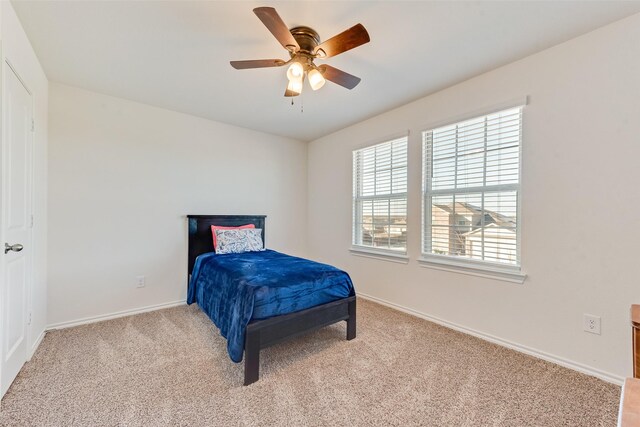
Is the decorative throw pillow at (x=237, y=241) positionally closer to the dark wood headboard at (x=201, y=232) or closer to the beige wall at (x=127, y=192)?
the dark wood headboard at (x=201, y=232)

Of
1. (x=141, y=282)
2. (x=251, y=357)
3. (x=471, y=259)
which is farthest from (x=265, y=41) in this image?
(x=141, y=282)

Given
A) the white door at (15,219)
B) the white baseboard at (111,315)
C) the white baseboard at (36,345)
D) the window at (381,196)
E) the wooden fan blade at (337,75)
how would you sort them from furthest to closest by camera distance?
the window at (381,196) → the white baseboard at (111,315) → the white baseboard at (36,345) → the wooden fan blade at (337,75) → the white door at (15,219)

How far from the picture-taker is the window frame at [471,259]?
7.55 feet

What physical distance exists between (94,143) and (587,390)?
15.5ft

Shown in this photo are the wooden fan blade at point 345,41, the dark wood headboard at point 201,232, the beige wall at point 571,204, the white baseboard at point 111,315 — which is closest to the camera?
the wooden fan blade at point 345,41

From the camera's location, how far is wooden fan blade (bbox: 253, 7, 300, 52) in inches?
55.0

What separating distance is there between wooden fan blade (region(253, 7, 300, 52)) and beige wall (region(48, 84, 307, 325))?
2.31 meters

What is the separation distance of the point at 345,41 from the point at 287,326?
2.01 metres

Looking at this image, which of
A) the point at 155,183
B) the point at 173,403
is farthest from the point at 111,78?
the point at 173,403

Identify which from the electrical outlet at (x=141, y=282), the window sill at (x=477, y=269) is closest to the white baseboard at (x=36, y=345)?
the electrical outlet at (x=141, y=282)

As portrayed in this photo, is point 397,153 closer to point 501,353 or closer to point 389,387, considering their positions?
point 501,353

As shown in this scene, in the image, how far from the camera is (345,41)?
1.66 meters

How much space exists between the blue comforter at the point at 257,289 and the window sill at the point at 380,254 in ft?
3.20

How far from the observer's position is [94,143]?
2895 mm
